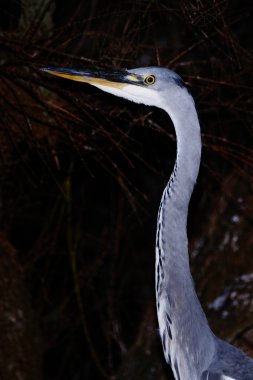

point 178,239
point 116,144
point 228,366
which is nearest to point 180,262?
point 178,239

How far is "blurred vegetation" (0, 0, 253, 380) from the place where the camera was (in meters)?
2.89

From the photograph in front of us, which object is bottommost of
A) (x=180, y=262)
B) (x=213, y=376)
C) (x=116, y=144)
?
(x=213, y=376)

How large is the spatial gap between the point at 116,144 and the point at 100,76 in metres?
0.36

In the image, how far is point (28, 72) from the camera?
120 inches

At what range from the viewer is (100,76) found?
2.51 m

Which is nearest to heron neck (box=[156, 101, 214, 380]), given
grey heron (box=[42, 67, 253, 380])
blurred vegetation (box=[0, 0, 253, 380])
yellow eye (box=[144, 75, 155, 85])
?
grey heron (box=[42, 67, 253, 380])

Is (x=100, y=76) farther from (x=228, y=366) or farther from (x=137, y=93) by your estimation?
(x=228, y=366)

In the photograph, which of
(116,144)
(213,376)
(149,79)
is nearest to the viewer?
(213,376)

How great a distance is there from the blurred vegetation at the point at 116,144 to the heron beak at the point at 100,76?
21 centimetres

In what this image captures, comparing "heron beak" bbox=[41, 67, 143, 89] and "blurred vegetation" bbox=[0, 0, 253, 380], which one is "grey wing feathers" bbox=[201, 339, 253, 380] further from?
"heron beak" bbox=[41, 67, 143, 89]

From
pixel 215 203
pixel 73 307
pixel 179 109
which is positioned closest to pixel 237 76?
pixel 179 109

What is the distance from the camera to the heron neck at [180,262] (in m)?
2.46

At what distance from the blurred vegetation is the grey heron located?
0.23 meters

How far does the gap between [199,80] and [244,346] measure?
125 centimetres
